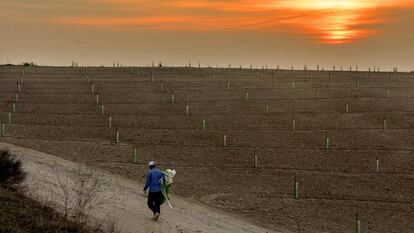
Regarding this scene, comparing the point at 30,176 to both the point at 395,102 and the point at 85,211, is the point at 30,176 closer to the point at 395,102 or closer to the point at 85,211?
the point at 85,211

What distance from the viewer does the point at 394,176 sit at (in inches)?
1460

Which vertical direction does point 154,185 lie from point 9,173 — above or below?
below

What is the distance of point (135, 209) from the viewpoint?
896 inches

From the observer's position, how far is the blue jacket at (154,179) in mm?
19500

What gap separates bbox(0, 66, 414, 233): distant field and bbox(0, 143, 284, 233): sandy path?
232 centimetres

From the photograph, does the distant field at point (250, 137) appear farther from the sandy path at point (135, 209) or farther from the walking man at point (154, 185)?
the walking man at point (154, 185)

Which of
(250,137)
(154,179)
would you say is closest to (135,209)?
(154,179)

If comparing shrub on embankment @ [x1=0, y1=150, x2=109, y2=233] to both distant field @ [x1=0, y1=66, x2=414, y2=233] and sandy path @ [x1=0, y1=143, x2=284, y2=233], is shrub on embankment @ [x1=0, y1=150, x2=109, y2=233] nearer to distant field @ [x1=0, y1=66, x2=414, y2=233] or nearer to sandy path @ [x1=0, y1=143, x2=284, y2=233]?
sandy path @ [x1=0, y1=143, x2=284, y2=233]

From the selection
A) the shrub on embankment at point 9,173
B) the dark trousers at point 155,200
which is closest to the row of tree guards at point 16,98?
the shrub on embankment at point 9,173

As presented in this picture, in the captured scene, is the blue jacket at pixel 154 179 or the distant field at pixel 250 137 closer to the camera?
the blue jacket at pixel 154 179

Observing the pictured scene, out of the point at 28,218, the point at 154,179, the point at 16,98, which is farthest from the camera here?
the point at 16,98

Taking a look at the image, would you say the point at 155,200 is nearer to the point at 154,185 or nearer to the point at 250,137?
the point at 154,185

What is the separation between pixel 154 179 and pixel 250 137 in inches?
1121

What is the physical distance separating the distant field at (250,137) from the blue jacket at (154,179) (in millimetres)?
8199
